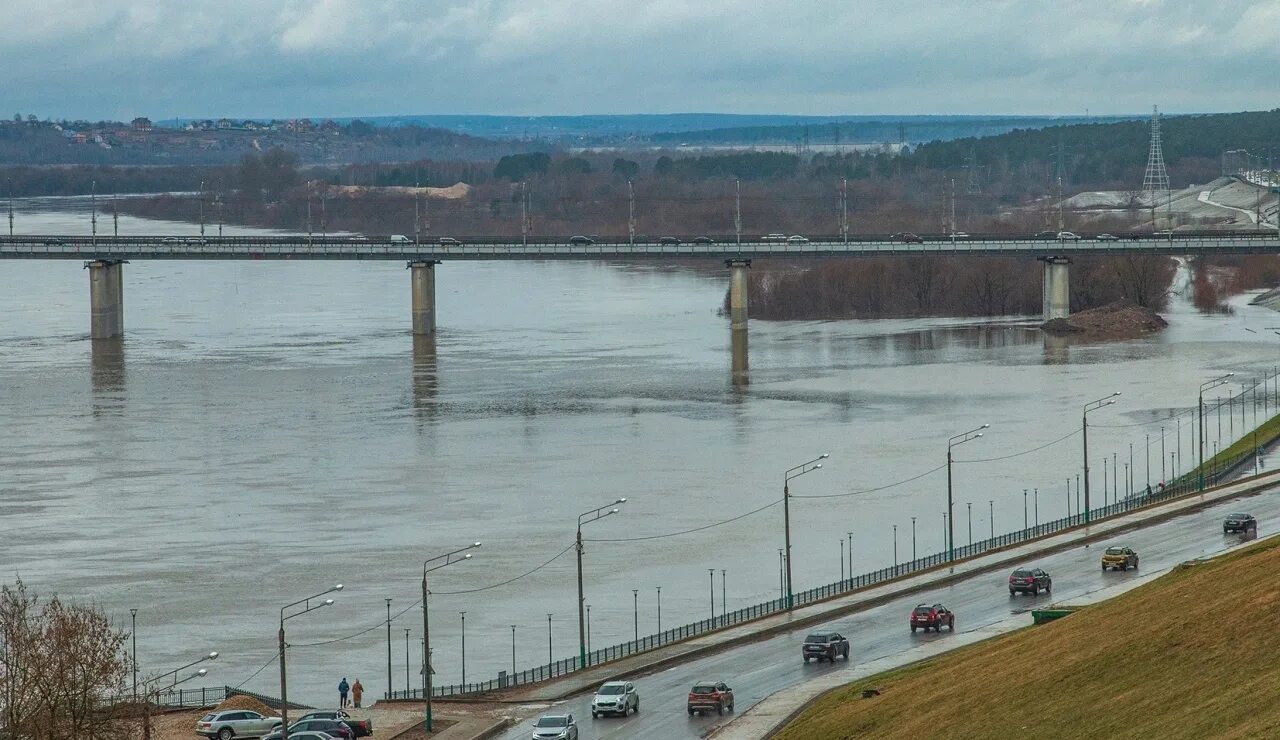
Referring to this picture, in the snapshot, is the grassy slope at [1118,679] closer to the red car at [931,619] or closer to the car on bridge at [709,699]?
the car on bridge at [709,699]

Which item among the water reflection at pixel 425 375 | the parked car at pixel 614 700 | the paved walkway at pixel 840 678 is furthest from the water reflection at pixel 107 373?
Result: the parked car at pixel 614 700

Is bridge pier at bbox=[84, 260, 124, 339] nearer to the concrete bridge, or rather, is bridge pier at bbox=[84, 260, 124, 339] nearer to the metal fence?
the concrete bridge

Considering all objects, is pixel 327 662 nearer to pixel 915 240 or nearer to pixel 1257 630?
pixel 1257 630

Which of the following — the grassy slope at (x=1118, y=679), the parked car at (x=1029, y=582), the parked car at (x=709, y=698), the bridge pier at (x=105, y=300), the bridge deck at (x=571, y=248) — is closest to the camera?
the grassy slope at (x=1118, y=679)

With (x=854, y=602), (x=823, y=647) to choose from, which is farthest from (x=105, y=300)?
(x=823, y=647)

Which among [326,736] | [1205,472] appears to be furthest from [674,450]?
[326,736]
